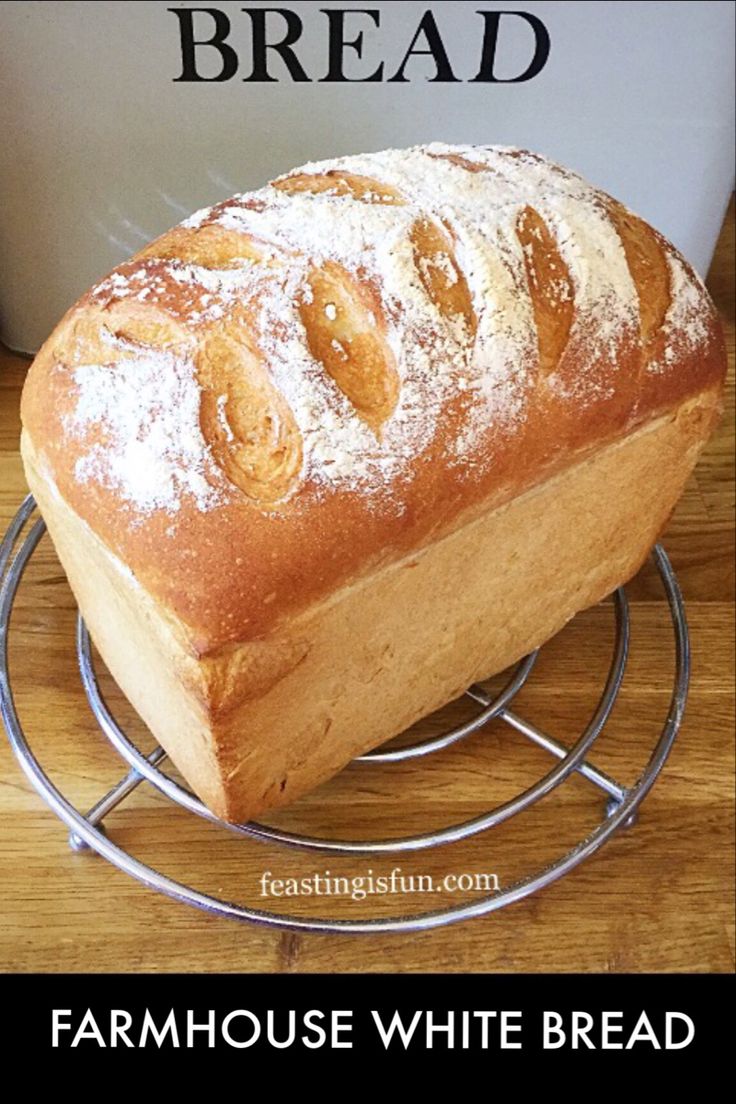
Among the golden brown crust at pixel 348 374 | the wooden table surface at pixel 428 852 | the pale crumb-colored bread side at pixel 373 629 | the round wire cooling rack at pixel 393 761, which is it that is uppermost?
the golden brown crust at pixel 348 374

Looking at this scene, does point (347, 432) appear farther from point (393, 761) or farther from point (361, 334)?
point (393, 761)

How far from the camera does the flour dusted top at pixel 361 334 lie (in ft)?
2.29

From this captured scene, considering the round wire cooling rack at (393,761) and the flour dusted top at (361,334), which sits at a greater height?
the flour dusted top at (361,334)

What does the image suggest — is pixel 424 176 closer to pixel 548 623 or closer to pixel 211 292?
pixel 211 292

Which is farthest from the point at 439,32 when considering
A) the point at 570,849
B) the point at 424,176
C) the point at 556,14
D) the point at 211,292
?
the point at 570,849

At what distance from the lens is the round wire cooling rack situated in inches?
31.5

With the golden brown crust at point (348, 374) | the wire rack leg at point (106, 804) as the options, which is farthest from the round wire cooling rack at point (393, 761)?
the golden brown crust at point (348, 374)

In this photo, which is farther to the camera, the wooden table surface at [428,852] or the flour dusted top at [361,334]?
the wooden table surface at [428,852]

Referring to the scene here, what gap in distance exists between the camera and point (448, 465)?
72 cm

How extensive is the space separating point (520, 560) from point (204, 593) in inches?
11.6

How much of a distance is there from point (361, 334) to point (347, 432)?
86 millimetres

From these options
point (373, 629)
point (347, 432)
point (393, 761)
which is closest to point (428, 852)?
point (393, 761)

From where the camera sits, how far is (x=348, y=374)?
729 mm

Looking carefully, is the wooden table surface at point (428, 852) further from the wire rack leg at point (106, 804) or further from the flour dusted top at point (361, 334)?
the flour dusted top at point (361, 334)
